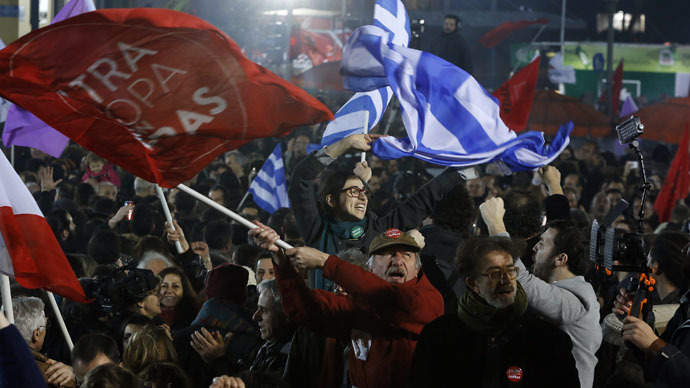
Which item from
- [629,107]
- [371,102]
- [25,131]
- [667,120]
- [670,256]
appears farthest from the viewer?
[629,107]

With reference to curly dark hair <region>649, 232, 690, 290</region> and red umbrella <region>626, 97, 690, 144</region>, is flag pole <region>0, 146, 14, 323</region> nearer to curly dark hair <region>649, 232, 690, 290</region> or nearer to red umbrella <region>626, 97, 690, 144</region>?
curly dark hair <region>649, 232, 690, 290</region>

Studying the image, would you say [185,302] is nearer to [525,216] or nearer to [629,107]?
[525,216]

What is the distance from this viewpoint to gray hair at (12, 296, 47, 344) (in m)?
5.45

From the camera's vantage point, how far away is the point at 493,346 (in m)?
4.43

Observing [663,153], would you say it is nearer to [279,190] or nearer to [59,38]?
[279,190]

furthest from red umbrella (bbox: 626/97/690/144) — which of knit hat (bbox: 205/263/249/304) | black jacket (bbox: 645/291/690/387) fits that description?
black jacket (bbox: 645/291/690/387)

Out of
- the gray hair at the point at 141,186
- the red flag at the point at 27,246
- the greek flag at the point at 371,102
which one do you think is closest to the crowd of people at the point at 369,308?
the red flag at the point at 27,246

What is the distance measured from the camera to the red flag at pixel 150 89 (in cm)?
512

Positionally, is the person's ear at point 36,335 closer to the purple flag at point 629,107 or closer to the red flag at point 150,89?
the red flag at point 150,89

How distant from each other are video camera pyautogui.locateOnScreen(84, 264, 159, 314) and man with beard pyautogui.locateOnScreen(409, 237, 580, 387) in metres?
2.13

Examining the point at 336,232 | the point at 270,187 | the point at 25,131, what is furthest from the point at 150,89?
the point at 270,187

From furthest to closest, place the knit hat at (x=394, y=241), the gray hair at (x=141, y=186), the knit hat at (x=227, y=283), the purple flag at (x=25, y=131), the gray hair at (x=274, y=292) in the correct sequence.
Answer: the gray hair at (x=141, y=186)
the purple flag at (x=25, y=131)
the knit hat at (x=227, y=283)
the gray hair at (x=274, y=292)
the knit hat at (x=394, y=241)

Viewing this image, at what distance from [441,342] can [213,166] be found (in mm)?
11657

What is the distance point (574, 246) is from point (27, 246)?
2742 mm
